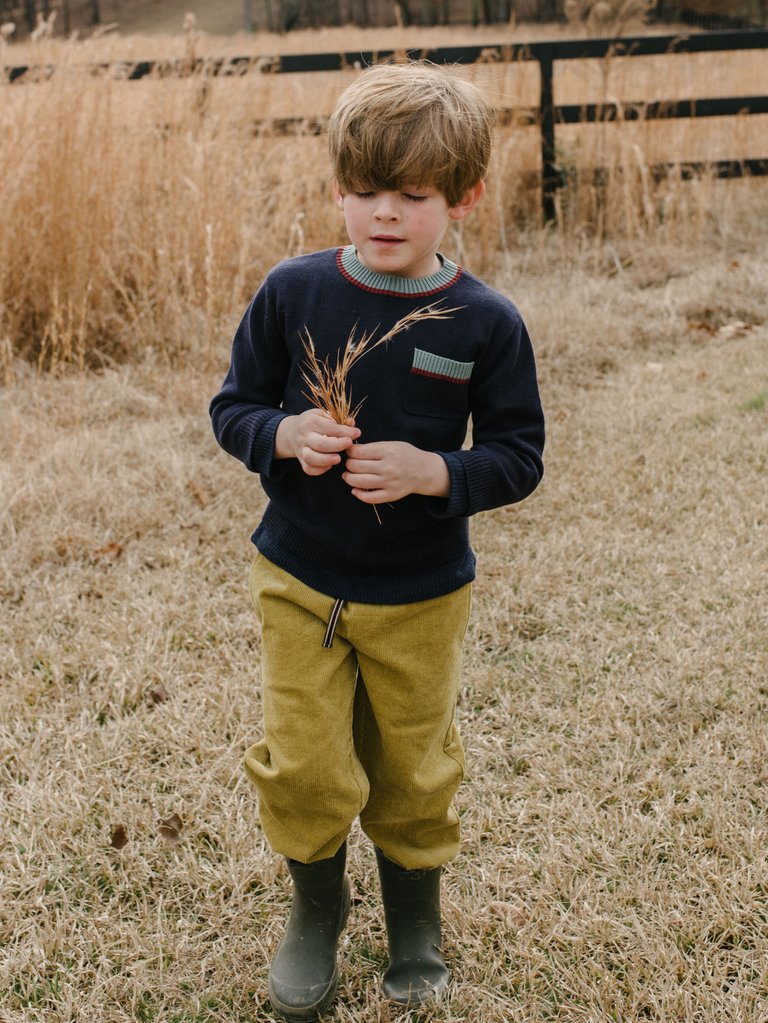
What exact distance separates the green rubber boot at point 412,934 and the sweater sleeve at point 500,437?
2.38 feet

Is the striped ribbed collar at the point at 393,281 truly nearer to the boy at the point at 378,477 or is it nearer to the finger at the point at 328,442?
the boy at the point at 378,477

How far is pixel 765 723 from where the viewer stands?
102 inches

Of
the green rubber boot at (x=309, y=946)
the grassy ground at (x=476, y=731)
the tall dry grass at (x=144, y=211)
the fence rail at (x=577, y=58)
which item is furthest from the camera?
the fence rail at (x=577, y=58)

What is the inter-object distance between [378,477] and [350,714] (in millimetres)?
468

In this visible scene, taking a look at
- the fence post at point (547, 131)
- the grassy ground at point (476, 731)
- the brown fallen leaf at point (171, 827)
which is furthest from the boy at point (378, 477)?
the fence post at point (547, 131)

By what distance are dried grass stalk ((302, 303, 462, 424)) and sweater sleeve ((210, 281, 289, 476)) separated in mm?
90

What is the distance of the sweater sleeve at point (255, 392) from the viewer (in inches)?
65.4

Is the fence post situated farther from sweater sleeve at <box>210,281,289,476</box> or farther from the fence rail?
sweater sleeve at <box>210,281,289,476</box>

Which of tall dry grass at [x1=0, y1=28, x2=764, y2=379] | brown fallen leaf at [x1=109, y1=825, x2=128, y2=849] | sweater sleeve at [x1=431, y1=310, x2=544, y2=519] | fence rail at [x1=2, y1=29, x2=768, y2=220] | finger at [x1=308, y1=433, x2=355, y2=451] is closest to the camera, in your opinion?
finger at [x1=308, y1=433, x2=355, y2=451]

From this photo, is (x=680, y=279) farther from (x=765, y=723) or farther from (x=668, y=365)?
(x=765, y=723)

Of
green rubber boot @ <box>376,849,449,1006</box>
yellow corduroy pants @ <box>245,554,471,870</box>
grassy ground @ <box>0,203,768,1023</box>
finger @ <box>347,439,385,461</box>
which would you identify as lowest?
grassy ground @ <box>0,203,768,1023</box>

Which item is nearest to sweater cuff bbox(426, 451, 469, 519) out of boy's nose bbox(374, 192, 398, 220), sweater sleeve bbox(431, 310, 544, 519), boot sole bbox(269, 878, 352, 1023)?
sweater sleeve bbox(431, 310, 544, 519)

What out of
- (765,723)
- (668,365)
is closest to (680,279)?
(668,365)

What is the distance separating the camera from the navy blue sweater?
1609mm
